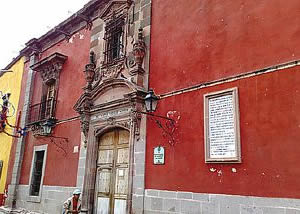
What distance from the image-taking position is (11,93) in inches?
555

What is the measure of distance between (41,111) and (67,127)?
7.05 ft

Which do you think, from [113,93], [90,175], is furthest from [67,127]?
[113,93]

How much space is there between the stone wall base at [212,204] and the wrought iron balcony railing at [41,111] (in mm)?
5450

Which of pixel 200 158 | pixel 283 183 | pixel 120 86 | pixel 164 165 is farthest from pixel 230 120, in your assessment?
pixel 120 86

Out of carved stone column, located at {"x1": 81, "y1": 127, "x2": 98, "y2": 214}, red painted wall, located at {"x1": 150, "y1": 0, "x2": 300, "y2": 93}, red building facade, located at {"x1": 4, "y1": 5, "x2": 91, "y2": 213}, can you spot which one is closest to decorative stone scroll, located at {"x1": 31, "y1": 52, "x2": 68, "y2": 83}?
red building facade, located at {"x1": 4, "y1": 5, "x2": 91, "y2": 213}

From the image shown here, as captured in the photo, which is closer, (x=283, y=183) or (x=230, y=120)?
(x=283, y=183)

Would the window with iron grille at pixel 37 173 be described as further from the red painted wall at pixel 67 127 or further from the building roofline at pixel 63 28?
the building roofline at pixel 63 28

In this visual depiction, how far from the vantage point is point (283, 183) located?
14.6ft

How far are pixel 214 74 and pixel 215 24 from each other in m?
1.03

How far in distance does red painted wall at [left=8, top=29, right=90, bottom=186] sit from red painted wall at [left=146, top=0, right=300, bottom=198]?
10.6 ft

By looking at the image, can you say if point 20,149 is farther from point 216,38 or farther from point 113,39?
point 216,38

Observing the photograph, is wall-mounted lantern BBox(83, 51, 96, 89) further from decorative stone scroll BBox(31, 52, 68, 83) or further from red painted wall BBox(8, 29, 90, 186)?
decorative stone scroll BBox(31, 52, 68, 83)

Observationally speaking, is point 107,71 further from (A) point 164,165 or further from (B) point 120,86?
(A) point 164,165

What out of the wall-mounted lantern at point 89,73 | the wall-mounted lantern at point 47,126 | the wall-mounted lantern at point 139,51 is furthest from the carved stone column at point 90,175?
the wall-mounted lantern at point 139,51
